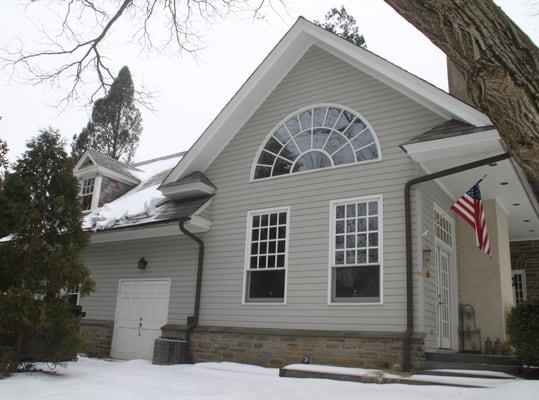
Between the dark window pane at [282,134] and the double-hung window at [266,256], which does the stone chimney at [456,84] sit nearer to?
the dark window pane at [282,134]

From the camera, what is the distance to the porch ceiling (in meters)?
8.43

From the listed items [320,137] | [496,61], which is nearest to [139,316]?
[320,137]

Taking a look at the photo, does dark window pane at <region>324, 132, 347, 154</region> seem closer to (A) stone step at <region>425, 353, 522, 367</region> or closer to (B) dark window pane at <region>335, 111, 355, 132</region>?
(B) dark window pane at <region>335, 111, 355, 132</region>

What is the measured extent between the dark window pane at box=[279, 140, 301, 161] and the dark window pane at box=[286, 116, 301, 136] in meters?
0.22

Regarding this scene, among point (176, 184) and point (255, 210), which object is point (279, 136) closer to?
point (255, 210)

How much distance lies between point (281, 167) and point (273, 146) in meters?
0.59

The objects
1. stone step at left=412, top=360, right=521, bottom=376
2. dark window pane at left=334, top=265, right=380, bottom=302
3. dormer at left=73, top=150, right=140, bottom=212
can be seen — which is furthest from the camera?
dormer at left=73, top=150, right=140, bottom=212

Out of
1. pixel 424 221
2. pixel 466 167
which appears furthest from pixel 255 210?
pixel 466 167

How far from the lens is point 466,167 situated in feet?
28.9

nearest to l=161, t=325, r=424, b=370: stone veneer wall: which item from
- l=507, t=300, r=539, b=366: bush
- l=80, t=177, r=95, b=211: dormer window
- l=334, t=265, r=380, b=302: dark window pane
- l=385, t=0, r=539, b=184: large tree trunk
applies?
l=334, t=265, r=380, b=302: dark window pane

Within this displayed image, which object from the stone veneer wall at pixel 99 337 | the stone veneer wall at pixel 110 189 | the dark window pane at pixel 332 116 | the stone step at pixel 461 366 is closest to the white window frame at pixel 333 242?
the stone step at pixel 461 366

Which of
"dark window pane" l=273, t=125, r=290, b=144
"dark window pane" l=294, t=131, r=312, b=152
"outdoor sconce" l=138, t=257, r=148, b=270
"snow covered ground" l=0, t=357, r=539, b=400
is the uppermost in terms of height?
"dark window pane" l=273, t=125, r=290, b=144

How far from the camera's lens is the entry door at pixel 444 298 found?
9.85 meters

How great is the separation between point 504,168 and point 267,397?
19.8ft
